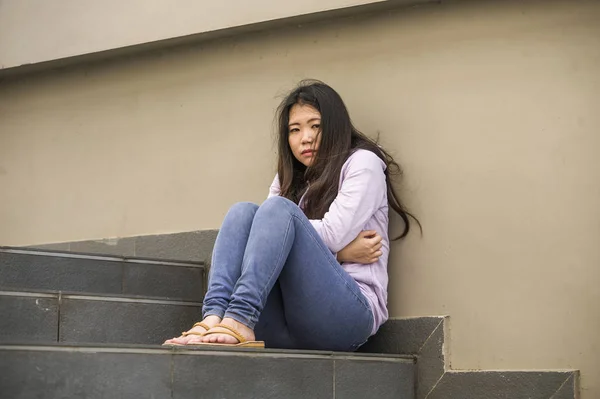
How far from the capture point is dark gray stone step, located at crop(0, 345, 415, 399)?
8.46 feet

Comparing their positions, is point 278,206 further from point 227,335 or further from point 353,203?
point 227,335

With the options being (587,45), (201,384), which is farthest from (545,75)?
(201,384)

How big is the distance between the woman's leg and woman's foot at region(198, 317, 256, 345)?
0.06 metres

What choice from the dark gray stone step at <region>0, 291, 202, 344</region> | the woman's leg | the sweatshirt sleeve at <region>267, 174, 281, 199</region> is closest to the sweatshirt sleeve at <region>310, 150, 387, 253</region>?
the woman's leg

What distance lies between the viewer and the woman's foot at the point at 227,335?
3.09 metres

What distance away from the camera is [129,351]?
9.00ft

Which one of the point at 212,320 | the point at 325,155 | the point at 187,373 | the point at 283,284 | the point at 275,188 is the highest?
the point at 325,155

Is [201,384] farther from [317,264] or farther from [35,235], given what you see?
[35,235]

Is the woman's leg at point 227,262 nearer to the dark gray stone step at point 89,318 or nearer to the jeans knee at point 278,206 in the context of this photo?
the jeans knee at point 278,206

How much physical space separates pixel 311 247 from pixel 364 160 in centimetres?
48

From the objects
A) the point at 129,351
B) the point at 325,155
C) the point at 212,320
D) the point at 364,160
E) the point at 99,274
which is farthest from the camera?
the point at 99,274

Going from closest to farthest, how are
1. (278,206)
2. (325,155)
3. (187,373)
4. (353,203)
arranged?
(187,373) → (278,206) → (353,203) → (325,155)

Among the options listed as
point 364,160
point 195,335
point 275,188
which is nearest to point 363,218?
point 364,160

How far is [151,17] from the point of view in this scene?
461 cm
